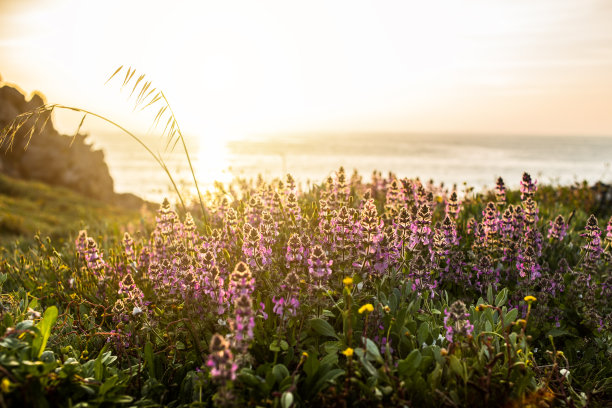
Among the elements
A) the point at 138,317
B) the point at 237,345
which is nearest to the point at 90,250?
the point at 138,317

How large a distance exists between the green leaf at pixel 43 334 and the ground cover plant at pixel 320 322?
11 mm

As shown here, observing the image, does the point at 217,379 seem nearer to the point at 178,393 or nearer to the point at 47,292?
the point at 178,393

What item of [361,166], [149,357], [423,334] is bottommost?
[149,357]

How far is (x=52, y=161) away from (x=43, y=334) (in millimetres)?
24495

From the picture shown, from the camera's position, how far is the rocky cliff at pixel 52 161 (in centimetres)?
2381

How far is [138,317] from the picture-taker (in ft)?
12.8

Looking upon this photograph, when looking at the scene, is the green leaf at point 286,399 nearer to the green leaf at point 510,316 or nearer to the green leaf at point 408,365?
Result: the green leaf at point 408,365

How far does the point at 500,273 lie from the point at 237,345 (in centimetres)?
376

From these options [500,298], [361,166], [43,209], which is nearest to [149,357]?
[500,298]

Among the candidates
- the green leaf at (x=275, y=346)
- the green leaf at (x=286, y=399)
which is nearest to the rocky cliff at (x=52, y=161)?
the green leaf at (x=275, y=346)

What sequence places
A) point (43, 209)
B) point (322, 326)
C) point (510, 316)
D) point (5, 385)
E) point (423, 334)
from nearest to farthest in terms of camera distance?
point (5, 385), point (322, 326), point (423, 334), point (510, 316), point (43, 209)

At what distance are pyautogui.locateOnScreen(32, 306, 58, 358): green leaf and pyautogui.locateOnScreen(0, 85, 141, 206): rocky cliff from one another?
75.2 ft

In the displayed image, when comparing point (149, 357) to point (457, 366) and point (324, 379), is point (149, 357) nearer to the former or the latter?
point (324, 379)

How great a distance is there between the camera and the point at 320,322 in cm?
345
